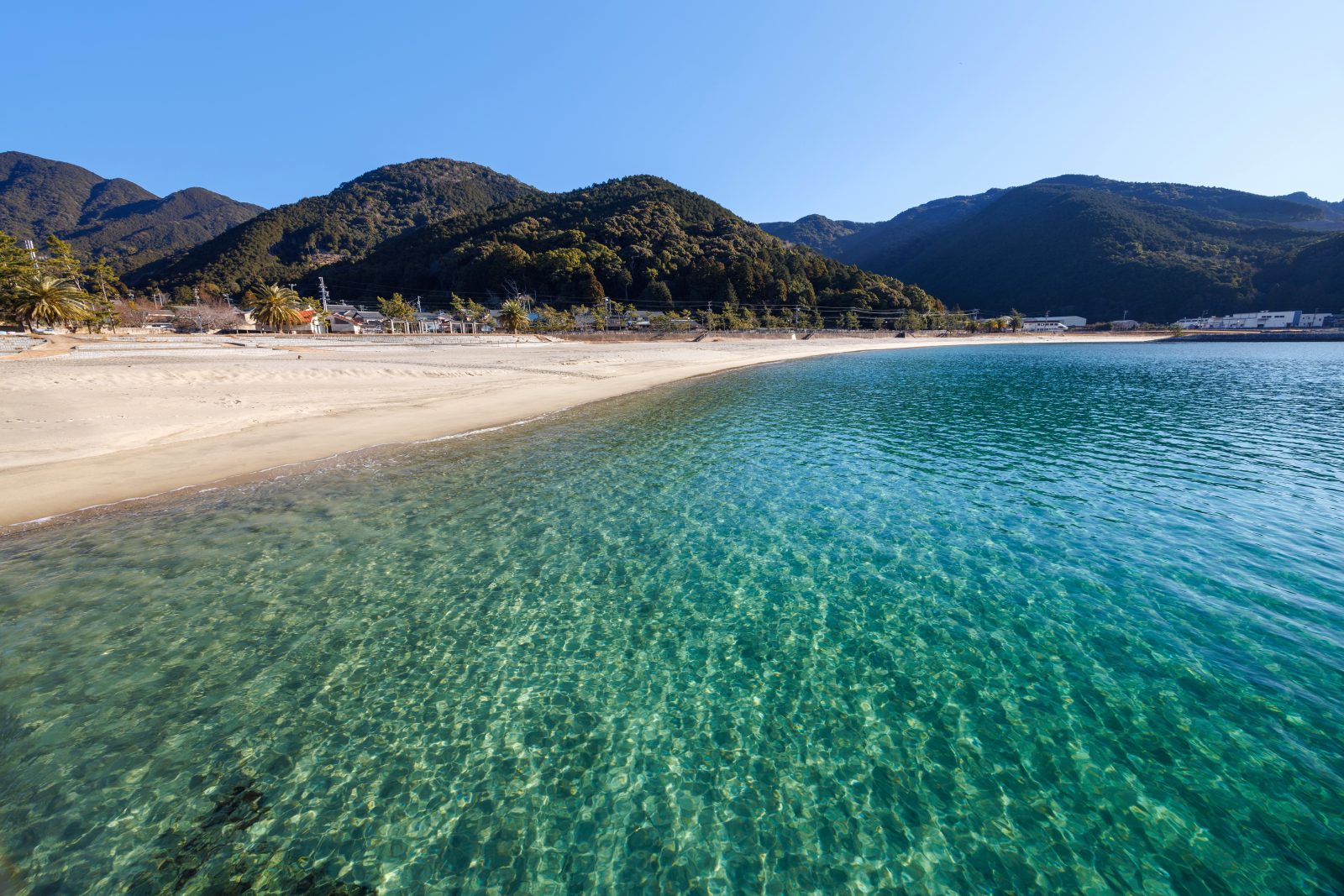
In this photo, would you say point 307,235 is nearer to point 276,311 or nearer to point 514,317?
point 276,311

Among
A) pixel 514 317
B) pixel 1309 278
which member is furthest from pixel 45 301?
pixel 1309 278

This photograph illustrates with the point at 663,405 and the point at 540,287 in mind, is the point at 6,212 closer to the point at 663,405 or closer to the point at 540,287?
the point at 540,287

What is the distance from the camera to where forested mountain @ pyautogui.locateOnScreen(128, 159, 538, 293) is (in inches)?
5271

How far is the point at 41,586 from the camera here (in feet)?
25.8

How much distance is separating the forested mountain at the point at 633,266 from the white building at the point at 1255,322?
205 feet

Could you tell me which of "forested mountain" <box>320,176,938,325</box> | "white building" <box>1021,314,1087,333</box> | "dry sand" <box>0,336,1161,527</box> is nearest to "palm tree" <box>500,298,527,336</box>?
"dry sand" <box>0,336,1161,527</box>

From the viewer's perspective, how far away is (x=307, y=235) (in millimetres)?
158625

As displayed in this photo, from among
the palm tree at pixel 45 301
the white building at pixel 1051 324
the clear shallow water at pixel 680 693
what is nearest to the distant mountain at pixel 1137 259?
the white building at pixel 1051 324

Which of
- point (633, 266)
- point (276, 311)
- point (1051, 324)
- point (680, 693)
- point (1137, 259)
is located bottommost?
point (680, 693)

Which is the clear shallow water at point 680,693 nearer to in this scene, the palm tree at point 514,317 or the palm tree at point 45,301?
the palm tree at point 45,301

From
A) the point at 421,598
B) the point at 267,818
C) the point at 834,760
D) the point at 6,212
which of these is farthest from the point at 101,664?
the point at 6,212

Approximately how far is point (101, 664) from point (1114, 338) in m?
152

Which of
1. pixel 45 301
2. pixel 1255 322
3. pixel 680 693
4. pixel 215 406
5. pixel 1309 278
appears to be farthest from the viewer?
pixel 1309 278

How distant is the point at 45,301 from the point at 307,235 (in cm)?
15094
